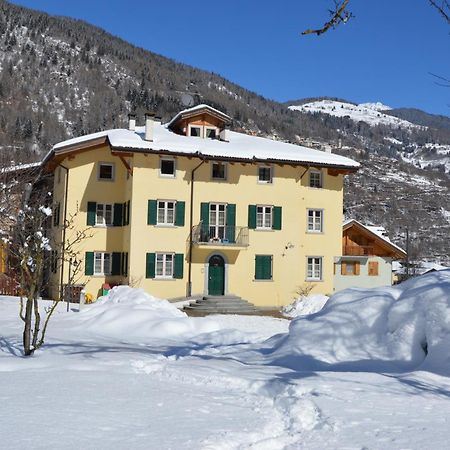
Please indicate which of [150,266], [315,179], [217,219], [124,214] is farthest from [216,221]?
[315,179]

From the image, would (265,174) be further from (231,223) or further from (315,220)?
(315,220)

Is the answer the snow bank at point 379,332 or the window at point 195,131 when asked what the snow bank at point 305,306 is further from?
the snow bank at point 379,332

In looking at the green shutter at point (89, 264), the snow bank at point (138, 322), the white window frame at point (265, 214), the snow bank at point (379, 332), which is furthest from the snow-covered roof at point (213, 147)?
the snow bank at point (379, 332)

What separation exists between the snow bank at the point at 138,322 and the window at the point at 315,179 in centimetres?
1329

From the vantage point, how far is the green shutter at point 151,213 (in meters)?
26.6

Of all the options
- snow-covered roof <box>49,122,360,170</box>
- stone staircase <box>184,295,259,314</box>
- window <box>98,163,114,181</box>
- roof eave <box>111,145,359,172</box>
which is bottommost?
stone staircase <box>184,295,259,314</box>

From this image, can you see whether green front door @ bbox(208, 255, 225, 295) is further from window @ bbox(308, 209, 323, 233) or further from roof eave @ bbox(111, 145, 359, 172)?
window @ bbox(308, 209, 323, 233)

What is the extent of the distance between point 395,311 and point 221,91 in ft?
574

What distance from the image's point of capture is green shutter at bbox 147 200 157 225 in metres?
26.6

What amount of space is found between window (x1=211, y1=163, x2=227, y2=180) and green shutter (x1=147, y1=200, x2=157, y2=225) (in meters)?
3.39

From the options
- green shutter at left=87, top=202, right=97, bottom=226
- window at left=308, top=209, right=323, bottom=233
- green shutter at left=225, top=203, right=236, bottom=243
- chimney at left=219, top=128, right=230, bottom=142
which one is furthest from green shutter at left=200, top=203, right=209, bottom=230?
window at left=308, top=209, right=323, bottom=233

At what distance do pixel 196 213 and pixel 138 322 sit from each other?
38.7 feet

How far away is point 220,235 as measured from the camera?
27.6 m

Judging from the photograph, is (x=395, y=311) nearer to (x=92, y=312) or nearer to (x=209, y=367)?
(x=209, y=367)
